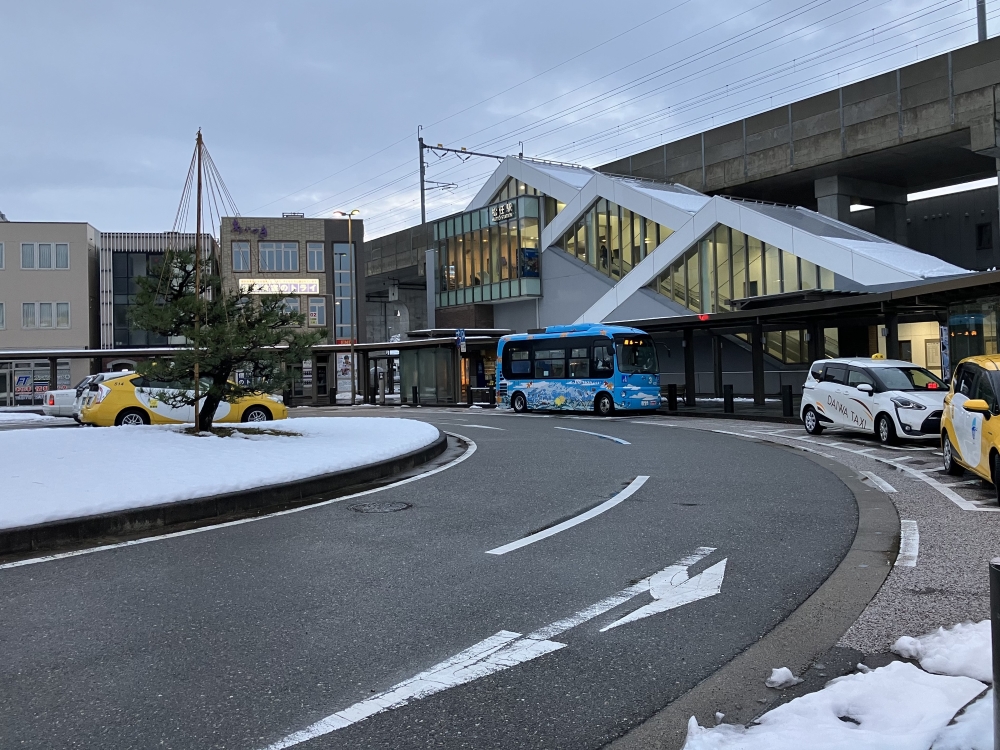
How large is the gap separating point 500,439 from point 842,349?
20.8 metres

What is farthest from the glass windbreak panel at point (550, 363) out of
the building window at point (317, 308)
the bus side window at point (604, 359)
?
the building window at point (317, 308)

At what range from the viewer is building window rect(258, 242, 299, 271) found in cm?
5888

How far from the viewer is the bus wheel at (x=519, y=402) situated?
32.2 metres

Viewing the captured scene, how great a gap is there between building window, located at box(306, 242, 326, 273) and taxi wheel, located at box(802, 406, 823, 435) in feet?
153

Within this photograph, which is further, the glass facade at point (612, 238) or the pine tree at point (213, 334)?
the glass facade at point (612, 238)

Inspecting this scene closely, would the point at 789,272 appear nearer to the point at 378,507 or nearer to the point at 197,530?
the point at 378,507

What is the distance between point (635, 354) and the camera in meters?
28.8

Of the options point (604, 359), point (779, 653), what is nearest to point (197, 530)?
point (779, 653)

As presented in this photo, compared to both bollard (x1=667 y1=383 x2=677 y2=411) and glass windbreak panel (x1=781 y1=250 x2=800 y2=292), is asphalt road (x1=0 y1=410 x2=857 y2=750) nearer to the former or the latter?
bollard (x1=667 y1=383 x2=677 y2=411)

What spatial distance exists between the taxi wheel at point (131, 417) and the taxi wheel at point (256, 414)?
2.48m

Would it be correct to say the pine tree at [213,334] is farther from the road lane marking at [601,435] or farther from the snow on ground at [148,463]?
the road lane marking at [601,435]

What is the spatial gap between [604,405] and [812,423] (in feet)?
34.2

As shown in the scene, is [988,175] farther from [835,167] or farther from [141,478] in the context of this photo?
[141,478]

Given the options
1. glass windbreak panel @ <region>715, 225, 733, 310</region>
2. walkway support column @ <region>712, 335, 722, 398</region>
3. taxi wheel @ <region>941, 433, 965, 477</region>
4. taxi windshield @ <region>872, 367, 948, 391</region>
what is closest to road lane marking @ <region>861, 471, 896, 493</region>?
taxi wheel @ <region>941, 433, 965, 477</region>
